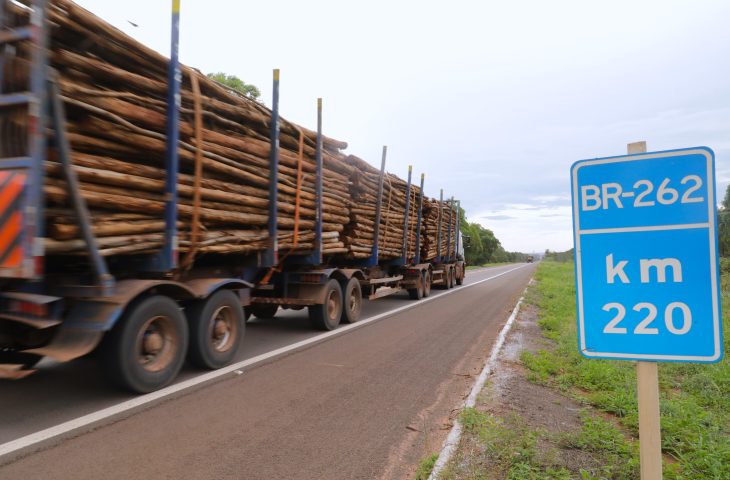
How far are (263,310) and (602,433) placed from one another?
6.80m

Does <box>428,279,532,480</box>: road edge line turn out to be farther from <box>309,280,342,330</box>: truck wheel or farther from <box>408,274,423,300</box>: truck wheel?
<box>408,274,423,300</box>: truck wheel

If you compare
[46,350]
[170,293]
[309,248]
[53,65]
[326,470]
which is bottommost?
[326,470]

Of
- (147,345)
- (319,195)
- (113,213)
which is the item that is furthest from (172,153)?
(319,195)

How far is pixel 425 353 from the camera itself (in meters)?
6.48

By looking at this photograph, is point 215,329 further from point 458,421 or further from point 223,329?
point 458,421

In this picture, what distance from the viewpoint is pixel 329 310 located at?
8203 millimetres

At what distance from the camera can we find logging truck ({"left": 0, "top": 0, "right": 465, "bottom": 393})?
3.70 meters

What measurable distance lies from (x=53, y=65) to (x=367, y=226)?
7.21m

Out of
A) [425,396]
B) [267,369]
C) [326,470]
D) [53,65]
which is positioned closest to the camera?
[326,470]

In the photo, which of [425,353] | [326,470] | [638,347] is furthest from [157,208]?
[638,347]

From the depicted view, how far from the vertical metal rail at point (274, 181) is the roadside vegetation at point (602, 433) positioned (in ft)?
12.5

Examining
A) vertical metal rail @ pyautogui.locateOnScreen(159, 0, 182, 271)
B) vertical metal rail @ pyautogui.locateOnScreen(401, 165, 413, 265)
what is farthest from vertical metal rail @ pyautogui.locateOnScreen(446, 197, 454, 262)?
vertical metal rail @ pyautogui.locateOnScreen(159, 0, 182, 271)

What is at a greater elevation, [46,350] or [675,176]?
[675,176]

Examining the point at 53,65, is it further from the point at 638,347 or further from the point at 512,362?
the point at 512,362
